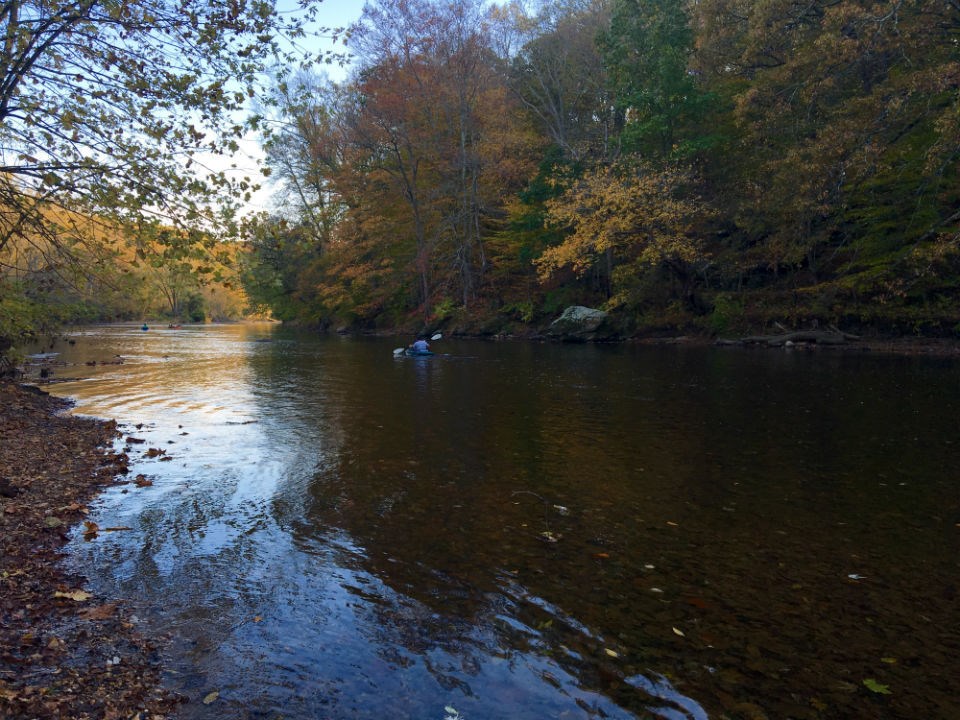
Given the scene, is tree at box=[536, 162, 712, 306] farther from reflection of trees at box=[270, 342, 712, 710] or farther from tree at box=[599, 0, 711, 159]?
reflection of trees at box=[270, 342, 712, 710]

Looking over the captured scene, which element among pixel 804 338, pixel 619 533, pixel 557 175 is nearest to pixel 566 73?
pixel 557 175

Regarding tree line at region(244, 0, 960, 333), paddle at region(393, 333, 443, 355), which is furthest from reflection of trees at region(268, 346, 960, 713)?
paddle at region(393, 333, 443, 355)

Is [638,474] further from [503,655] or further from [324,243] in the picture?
[324,243]

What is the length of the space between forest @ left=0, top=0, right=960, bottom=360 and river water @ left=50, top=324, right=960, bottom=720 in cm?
347

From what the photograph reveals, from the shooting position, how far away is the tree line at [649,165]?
21781 mm

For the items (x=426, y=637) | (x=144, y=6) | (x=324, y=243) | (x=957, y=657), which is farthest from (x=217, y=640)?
(x=324, y=243)

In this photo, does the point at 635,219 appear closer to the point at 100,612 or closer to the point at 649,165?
the point at 649,165

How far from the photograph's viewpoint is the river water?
393 centimetres

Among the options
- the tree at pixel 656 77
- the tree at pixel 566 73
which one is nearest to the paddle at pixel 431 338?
the tree at pixel 566 73

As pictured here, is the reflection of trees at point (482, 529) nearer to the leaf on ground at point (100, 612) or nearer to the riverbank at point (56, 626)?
the riverbank at point (56, 626)

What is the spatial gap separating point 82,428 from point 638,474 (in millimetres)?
10432

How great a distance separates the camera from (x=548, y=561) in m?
5.82

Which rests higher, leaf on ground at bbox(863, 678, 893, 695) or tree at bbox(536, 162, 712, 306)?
tree at bbox(536, 162, 712, 306)

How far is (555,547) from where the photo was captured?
242 inches
